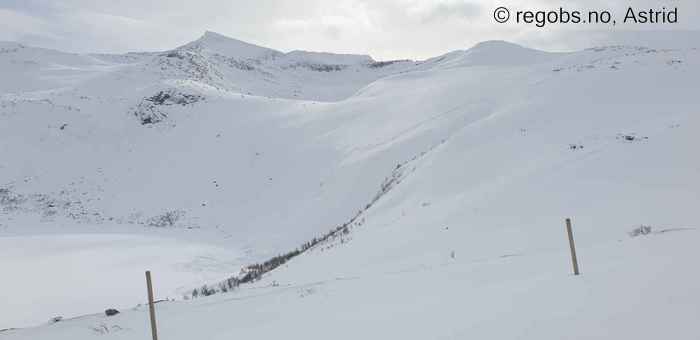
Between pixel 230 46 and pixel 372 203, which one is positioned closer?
pixel 372 203

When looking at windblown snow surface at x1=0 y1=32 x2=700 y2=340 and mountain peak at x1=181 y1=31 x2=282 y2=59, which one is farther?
mountain peak at x1=181 y1=31 x2=282 y2=59

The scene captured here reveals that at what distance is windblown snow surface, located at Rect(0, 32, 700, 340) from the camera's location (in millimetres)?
7582

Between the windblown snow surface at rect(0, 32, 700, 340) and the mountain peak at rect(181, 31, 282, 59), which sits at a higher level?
the mountain peak at rect(181, 31, 282, 59)

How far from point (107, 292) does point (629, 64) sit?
3286 centimetres

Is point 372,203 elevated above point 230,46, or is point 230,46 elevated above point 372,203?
point 230,46

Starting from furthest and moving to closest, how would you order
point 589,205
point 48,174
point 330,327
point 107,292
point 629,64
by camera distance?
1. point 48,174
2. point 629,64
3. point 107,292
4. point 589,205
5. point 330,327

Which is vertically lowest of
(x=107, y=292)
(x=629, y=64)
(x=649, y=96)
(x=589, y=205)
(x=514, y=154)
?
(x=107, y=292)

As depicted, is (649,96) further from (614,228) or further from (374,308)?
(374,308)

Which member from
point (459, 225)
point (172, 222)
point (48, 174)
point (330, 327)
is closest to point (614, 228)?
point (459, 225)

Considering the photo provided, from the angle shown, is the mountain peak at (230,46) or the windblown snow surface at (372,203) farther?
the mountain peak at (230,46)

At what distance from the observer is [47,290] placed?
18.3m

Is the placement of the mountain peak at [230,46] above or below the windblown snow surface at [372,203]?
above

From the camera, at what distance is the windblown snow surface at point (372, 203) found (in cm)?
758

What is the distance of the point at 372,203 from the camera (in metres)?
24.1
